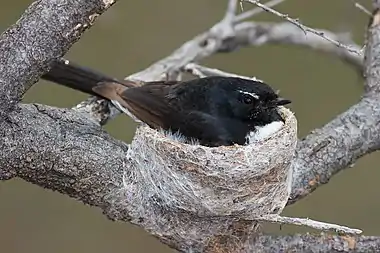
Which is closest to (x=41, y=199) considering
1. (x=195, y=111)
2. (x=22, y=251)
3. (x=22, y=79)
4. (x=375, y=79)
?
(x=22, y=251)

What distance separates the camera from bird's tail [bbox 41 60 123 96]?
6.65 feet

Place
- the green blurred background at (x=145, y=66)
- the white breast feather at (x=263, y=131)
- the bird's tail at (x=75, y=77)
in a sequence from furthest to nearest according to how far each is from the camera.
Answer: the green blurred background at (x=145, y=66) → the bird's tail at (x=75, y=77) → the white breast feather at (x=263, y=131)

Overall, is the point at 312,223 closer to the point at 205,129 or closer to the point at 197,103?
the point at 205,129

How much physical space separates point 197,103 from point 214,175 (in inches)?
19.7

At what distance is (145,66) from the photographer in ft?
13.4

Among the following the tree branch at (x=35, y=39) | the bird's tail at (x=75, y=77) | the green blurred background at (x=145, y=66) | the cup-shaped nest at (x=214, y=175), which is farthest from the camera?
the green blurred background at (x=145, y=66)

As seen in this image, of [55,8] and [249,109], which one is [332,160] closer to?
[249,109]

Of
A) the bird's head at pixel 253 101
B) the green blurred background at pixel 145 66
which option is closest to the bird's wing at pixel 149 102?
the bird's head at pixel 253 101

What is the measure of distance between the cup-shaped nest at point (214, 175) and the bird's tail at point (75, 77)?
431 mm

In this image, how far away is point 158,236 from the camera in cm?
162

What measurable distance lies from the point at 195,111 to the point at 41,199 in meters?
2.05

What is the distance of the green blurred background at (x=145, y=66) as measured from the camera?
3.86 meters

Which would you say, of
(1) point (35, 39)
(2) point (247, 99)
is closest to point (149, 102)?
(2) point (247, 99)

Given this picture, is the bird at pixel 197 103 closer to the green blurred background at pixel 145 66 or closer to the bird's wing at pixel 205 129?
the bird's wing at pixel 205 129
